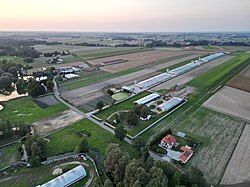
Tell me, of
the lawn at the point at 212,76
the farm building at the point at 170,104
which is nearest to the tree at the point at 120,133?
the farm building at the point at 170,104

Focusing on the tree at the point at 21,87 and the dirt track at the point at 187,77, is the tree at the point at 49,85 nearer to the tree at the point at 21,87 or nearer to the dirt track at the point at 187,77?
the tree at the point at 21,87

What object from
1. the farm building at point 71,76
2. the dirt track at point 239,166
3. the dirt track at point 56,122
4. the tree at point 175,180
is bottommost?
the farm building at point 71,76

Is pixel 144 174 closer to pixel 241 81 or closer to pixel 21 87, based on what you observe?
pixel 21 87

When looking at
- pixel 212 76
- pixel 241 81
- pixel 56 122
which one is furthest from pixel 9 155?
pixel 212 76

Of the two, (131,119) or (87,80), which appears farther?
(87,80)

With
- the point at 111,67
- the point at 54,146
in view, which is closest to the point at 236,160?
the point at 54,146

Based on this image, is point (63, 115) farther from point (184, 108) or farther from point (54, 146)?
point (184, 108)
